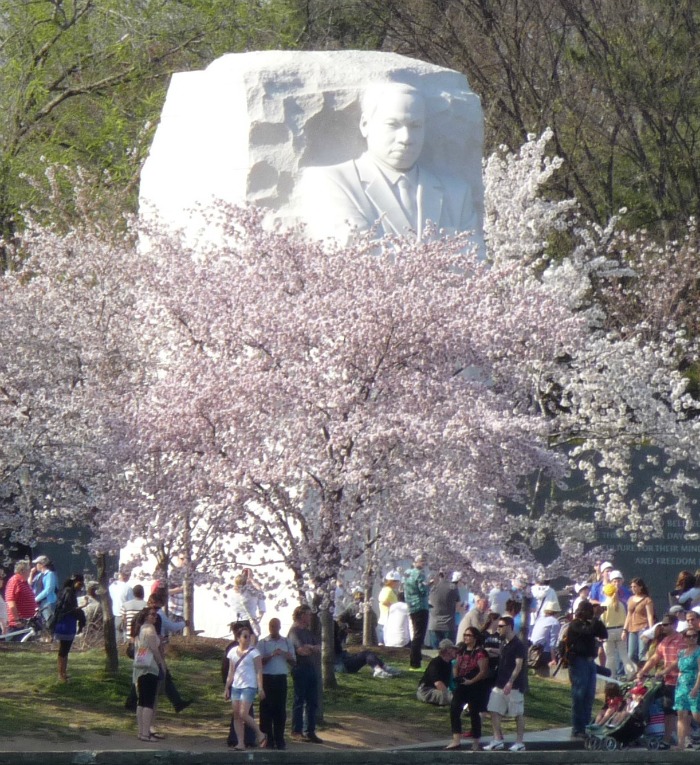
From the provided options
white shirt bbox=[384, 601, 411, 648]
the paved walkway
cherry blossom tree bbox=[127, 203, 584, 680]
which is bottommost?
the paved walkway

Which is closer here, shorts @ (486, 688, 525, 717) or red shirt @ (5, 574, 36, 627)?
shorts @ (486, 688, 525, 717)

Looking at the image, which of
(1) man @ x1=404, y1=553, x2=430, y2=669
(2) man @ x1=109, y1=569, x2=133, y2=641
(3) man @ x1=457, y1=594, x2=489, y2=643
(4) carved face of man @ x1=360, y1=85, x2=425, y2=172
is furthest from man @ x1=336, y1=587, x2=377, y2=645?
(4) carved face of man @ x1=360, y1=85, x2=425, y2=172

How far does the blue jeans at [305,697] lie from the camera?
14.9 metres

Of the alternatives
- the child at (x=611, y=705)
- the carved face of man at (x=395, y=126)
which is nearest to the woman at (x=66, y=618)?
the child at (x=611, y=705)

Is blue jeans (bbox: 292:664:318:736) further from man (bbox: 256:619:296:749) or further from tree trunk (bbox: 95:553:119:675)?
tree trunk (bbox: 95:553:119:675)

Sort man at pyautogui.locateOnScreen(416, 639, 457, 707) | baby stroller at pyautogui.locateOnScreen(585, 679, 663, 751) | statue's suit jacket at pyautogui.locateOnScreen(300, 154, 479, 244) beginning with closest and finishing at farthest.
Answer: baby stroller at pyautogui.locateOnScreen(585, 679, 663, 751) < man at pyautogui.locateOnScreen(416, 639, 457, 707) < statue's suit jacket at pyautogui.locateOnScreen(300, 154, 479, 244)

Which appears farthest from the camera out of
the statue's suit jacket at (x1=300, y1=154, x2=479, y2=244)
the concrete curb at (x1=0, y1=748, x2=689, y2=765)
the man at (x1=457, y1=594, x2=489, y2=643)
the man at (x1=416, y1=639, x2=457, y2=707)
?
the statue's suit jacket at (x1=300, y1=154, x2=479, y2=244)

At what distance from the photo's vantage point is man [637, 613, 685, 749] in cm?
1529

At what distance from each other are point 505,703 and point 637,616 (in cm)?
423

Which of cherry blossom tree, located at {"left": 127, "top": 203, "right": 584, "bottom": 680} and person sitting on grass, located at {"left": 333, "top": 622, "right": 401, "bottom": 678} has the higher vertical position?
cherry blossom tree, located at {"left": 127, "top": 203, "right": 584, "bottom": 680}

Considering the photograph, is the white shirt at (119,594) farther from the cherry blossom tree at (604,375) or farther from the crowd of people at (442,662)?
the cherry blossom tree at (604,375)

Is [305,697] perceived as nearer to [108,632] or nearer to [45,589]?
[108,632]

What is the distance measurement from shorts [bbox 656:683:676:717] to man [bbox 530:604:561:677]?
4.65m

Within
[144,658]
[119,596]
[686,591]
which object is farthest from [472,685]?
[119,596]
